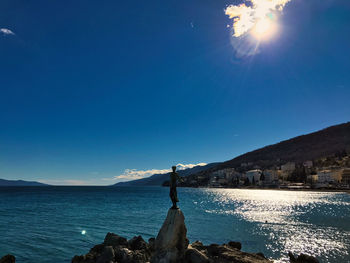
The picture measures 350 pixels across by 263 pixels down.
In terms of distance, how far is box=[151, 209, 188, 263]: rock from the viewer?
47.0 feet

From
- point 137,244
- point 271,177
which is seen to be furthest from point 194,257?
point 271,177

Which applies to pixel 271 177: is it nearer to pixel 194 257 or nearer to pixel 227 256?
pixel 227 256

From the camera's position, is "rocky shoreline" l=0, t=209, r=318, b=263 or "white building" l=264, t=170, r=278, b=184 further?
"white building" l=264, t=170, r=278, b=184

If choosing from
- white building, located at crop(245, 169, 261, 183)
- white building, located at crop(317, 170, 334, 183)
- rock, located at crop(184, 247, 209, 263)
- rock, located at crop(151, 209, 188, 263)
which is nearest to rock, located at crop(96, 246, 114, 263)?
rock, located at crop(151, 209, 188, 263)

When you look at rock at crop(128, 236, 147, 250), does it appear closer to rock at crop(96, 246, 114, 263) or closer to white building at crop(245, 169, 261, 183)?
rock at crop(96, 246, 114, 263)

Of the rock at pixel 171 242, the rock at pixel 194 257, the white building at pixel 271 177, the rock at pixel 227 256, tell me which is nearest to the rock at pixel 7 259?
the rock at pixel 171 242

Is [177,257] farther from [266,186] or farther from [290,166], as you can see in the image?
[290,166]

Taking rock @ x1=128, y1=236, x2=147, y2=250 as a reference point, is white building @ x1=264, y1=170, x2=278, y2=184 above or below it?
above

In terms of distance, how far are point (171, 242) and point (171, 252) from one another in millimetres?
540

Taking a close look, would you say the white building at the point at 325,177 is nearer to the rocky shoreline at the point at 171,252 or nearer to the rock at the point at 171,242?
the rocky shoreline at the point at 171,252

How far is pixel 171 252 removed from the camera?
14375 mm

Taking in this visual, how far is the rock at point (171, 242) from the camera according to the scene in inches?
564

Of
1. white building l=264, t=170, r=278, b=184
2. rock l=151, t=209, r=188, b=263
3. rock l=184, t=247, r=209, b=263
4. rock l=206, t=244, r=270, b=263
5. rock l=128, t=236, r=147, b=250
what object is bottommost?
rock l=206, t=244, r=270, b=263

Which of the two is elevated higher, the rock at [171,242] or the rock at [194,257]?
the rock at [171,242]
